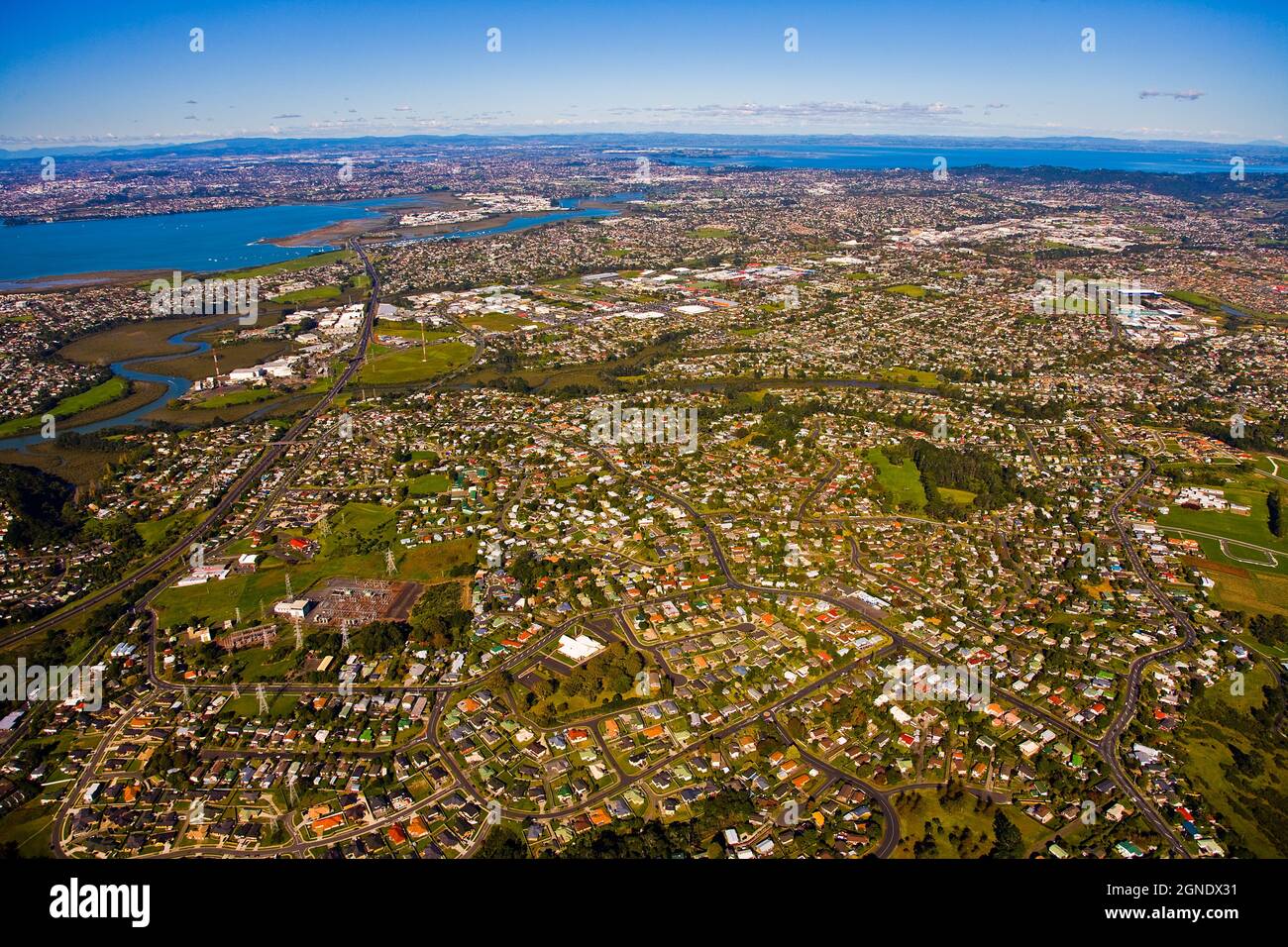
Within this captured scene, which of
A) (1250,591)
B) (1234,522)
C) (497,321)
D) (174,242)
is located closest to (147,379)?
(497,321)

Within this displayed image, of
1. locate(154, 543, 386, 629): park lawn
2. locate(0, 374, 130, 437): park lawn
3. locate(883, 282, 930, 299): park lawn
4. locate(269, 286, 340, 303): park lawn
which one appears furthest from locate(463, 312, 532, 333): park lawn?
locate(154, 543, 386, 629): park lawn

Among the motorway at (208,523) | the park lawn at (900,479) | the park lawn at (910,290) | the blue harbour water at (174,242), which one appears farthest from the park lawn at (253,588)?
the park lawn at (910,290)

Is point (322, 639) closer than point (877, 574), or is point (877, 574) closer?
point (322, 639)

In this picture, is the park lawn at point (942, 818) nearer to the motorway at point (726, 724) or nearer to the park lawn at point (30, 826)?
the motorway at point (726, 724)

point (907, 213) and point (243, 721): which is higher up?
point (907, 213)

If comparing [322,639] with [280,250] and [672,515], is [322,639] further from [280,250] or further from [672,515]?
[280,250]

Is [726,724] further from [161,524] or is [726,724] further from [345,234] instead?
[345,234]
